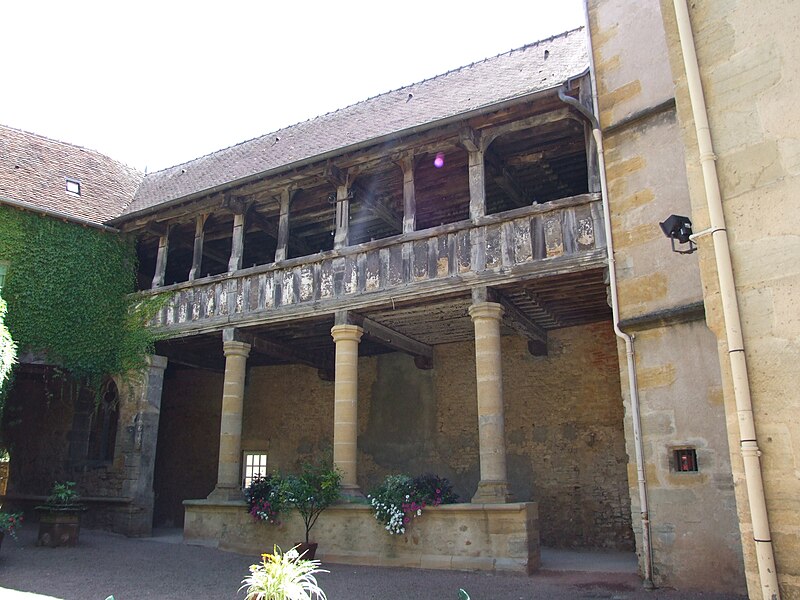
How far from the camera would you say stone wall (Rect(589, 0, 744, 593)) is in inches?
272

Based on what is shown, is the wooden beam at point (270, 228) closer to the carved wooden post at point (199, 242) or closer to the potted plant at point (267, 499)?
the carved wooden post at point (199, 242)

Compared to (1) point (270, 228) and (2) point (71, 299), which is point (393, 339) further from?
(2) point (71, 299)

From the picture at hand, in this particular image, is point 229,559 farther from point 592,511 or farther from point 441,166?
point 441,166

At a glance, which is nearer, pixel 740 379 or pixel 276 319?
pixel 740 379

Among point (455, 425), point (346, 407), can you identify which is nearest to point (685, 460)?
point (346, 407)

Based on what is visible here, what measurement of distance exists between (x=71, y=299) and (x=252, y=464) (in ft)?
18.2

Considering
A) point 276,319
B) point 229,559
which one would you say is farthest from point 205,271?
point 229,559

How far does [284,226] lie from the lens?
11.8 meters

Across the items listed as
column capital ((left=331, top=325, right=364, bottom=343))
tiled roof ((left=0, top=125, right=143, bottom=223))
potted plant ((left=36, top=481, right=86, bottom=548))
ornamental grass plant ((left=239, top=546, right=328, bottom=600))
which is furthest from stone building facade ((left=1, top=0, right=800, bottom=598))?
ornamental grass plant ((left=239, top=546, right=328, bottom=600))

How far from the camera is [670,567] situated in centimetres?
703

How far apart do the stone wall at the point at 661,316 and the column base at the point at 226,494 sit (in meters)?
6.54

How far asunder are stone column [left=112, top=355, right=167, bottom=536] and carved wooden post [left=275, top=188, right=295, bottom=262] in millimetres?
3721

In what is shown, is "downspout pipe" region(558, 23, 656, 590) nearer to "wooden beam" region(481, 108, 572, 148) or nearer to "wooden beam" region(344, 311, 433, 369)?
"wooden beam" region(481, 108, 572, 148)

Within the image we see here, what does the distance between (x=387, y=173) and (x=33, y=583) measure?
305 inches
